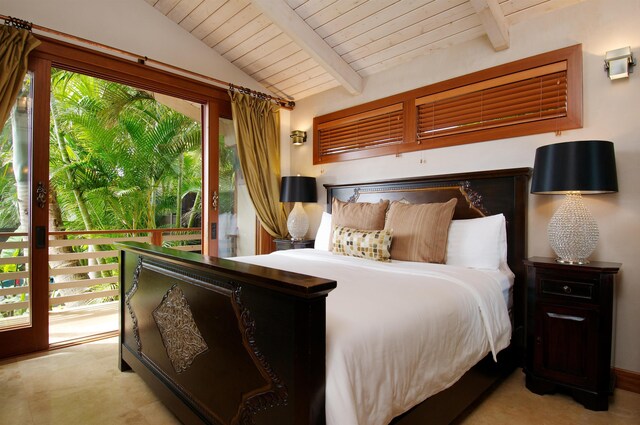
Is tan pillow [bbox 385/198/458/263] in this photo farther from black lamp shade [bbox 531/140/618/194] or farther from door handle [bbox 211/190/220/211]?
door handle [bbox 211/190/220/211]

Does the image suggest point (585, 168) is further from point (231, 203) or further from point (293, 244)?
point (231, 203)

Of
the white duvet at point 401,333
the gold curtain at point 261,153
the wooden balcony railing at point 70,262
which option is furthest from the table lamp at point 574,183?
the wooden balcony railing at point 70,262

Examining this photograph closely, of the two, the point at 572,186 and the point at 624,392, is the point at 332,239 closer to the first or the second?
the point at 572,186

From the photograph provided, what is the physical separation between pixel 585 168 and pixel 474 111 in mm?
1035

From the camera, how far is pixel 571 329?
77.7 inches

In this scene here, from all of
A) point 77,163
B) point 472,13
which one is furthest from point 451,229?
point 77,163

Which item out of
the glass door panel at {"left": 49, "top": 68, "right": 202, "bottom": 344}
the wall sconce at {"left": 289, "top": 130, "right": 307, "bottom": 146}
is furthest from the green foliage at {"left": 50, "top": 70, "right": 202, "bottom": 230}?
the wall sconce at {"left": 289, "top": 130, "right": 307, "bottom": 146}

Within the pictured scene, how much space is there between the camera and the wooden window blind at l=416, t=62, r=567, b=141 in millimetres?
2404

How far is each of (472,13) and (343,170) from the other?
5.88ft

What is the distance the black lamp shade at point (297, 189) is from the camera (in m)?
3.74

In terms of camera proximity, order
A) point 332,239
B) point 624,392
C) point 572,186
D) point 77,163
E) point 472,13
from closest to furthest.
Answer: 1. point 572,186
2. point 624,392
3. point 472,13
4. point 332,239
5. point 77,163

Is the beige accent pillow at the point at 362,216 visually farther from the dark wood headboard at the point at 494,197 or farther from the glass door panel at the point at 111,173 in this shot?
the glass door panel at the point at 111,173

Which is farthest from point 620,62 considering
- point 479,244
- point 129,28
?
point 129,28

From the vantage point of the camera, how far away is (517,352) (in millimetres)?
2340
